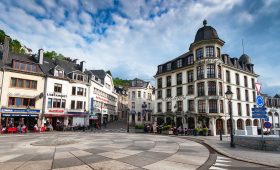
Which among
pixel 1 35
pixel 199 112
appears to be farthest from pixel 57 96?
pixel 199 112

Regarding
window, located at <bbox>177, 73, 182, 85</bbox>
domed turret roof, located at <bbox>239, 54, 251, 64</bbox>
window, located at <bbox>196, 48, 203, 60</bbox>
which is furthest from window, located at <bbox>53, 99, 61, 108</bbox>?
domed turret roof, located at <bbox>239, 54, 251, 64</bbox>

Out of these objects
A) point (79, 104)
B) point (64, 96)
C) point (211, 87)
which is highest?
point (211, 87)

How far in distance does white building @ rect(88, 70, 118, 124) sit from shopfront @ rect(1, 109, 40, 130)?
36.9 ft

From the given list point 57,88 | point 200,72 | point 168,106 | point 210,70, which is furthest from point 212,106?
point 57,88

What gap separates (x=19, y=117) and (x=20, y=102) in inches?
94.9

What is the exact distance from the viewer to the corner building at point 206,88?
29578 mm

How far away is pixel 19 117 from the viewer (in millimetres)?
29625

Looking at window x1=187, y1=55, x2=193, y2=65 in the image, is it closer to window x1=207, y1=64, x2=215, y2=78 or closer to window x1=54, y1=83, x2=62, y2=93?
window x1=207, y1=64, x2=215, y2=78

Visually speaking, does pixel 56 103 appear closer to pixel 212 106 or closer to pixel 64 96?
pixel 64 96

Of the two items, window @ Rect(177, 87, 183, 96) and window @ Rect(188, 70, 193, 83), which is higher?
window @ Rect(188, 70, 193, 83)

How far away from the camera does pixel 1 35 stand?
40.7 meters

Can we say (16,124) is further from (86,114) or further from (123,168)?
(123,168)

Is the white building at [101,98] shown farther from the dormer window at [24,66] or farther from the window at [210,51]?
the window at [210,51]

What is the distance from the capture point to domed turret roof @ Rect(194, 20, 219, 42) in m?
30.8
